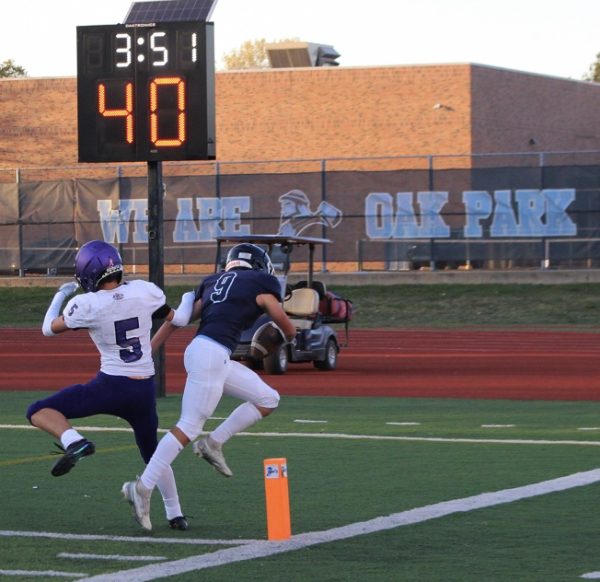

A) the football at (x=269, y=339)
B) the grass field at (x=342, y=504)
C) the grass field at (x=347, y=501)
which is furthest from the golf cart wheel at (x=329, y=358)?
the football at (x=269, y=339)

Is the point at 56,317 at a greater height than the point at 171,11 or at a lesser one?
lesser

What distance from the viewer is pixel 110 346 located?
8.77 meters

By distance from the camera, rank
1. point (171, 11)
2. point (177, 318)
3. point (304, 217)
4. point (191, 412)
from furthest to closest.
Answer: point (304, 217) → point (171, 11) → point (177, 318) → point (191, 412)

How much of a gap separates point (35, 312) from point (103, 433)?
24485 millimetres

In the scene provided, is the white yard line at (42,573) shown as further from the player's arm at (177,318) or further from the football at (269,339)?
the football at (269,339)

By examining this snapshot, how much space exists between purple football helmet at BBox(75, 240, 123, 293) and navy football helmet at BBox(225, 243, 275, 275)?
3.35 feet

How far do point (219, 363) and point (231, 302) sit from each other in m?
0.42

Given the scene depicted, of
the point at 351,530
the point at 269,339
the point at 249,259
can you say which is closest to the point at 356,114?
the point at 269,339

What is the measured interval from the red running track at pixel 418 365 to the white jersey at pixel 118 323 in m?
10.2

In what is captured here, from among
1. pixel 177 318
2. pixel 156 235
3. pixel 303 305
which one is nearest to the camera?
pixel 177 318

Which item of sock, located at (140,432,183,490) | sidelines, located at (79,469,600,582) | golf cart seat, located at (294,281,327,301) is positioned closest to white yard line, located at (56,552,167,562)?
sidelines, located at (79,469,600,582)

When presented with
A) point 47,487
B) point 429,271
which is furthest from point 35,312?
point 47,487

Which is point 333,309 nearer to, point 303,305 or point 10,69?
point 303,305

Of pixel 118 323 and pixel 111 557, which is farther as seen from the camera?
pixel 118 323
